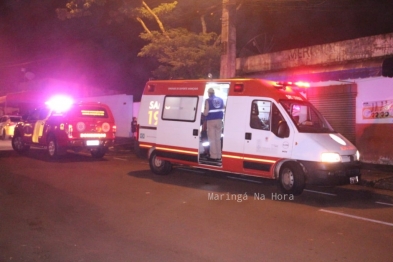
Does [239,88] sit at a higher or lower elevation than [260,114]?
higher

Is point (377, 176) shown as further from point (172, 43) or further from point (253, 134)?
point (172, 43)

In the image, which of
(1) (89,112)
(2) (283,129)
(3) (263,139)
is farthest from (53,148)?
(2) (283,129)

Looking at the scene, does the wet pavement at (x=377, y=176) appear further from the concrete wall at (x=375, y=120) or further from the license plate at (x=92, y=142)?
the license plate at (x=92, y=142)

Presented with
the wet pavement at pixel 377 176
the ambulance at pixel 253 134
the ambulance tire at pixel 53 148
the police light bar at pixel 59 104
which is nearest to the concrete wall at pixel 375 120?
the wet pavement at pixel 377 176

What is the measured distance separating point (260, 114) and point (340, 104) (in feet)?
21.0

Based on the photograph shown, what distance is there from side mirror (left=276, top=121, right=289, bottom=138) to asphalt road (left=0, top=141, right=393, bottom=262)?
131cm

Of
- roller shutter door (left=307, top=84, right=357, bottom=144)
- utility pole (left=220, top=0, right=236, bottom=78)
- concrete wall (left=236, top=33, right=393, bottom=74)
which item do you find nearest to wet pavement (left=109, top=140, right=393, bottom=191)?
roller shutter door (left=307, top=84, right=357, bottom=144)

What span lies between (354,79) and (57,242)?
11495 mm

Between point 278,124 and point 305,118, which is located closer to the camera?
point 278,124

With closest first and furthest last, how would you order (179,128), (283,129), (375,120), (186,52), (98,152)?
(283,129) < (179,128) < (375,120) < (98,152) < (186,52)

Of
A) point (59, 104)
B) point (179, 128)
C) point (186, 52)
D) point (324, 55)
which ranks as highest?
point (186, 52)

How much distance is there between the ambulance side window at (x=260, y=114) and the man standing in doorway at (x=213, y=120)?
3.57ft

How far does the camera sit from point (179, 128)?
10852 mm

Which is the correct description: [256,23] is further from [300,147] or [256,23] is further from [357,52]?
[300,147]
